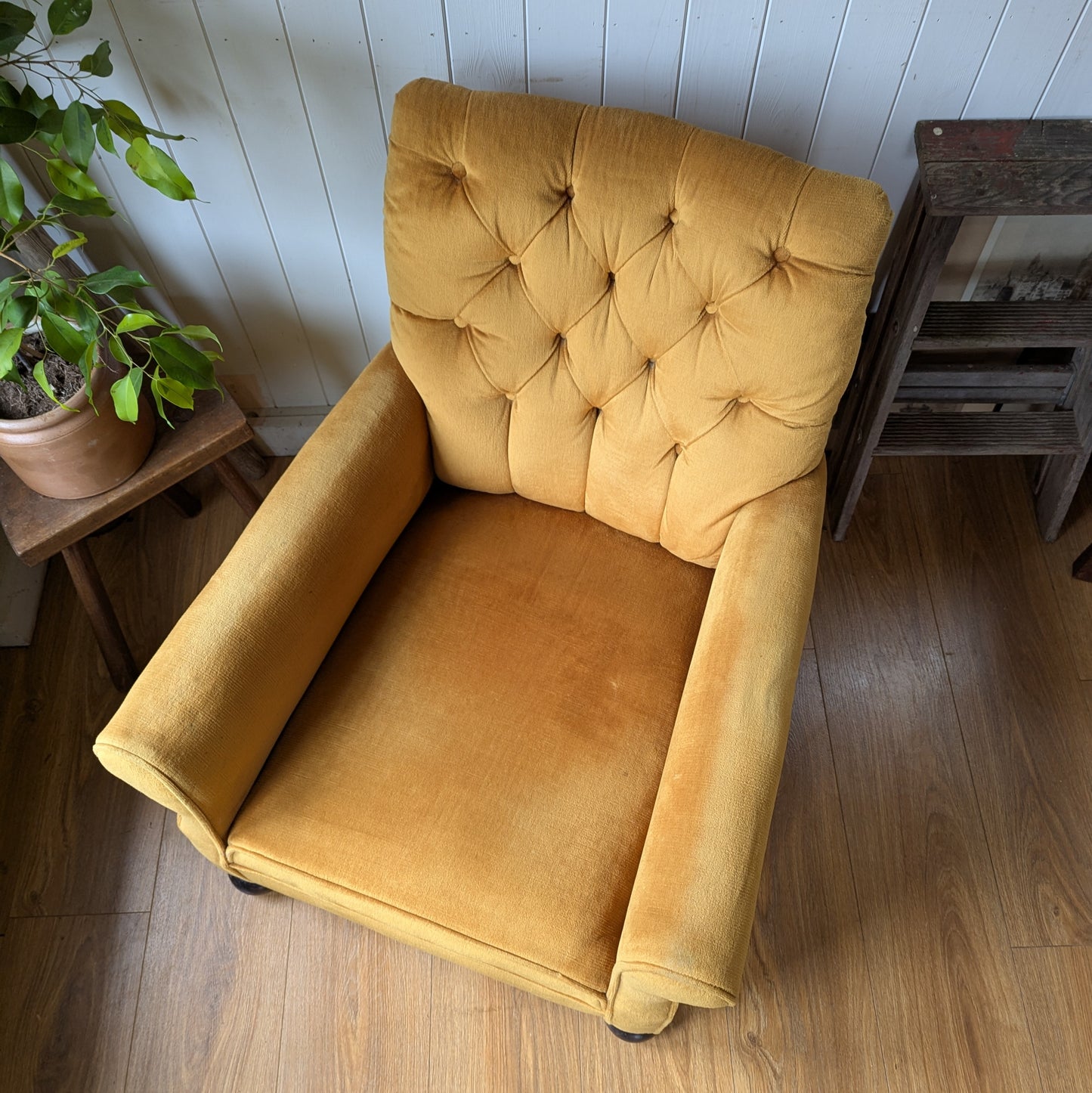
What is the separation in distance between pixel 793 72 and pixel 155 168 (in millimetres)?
822

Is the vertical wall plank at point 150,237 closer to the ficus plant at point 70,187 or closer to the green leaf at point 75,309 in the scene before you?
the ficus plant at point 70,187

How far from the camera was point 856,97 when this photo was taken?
1.27 metres

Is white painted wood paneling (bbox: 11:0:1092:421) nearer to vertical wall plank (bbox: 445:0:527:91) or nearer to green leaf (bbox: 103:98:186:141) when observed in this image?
vertical wall plank (bbox: 445:0:527:91)

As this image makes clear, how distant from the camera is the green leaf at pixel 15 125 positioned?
1.05 meters

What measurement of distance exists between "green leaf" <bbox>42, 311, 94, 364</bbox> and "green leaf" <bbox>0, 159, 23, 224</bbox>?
0.11 m

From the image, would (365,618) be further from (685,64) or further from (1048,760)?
(1048,760)

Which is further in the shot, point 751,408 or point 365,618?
point 365,618

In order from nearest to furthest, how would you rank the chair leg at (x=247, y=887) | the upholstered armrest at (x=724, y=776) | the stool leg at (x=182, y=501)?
1. the upholstered armrest at (x=724, y=776)
2. the chair leg at (x=247, y=887)
3. the stool leg at (x=182, y=501)

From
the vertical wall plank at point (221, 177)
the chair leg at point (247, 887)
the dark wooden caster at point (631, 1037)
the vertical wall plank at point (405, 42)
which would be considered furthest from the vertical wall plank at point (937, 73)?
the chair leg at point (247, 887)

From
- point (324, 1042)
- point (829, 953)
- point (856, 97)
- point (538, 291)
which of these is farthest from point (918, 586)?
point (324, 1042)

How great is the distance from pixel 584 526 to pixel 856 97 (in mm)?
698

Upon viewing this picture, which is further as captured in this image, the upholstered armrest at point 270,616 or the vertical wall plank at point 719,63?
the vertical wall plank at point 719,63

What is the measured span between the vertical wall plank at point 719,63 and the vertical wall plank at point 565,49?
0.39 ft

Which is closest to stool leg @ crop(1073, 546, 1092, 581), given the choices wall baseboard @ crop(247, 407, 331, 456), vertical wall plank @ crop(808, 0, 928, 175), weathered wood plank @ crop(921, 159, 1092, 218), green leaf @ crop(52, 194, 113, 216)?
weathered wood plank @ crop(921, 159, 1092, 218)
